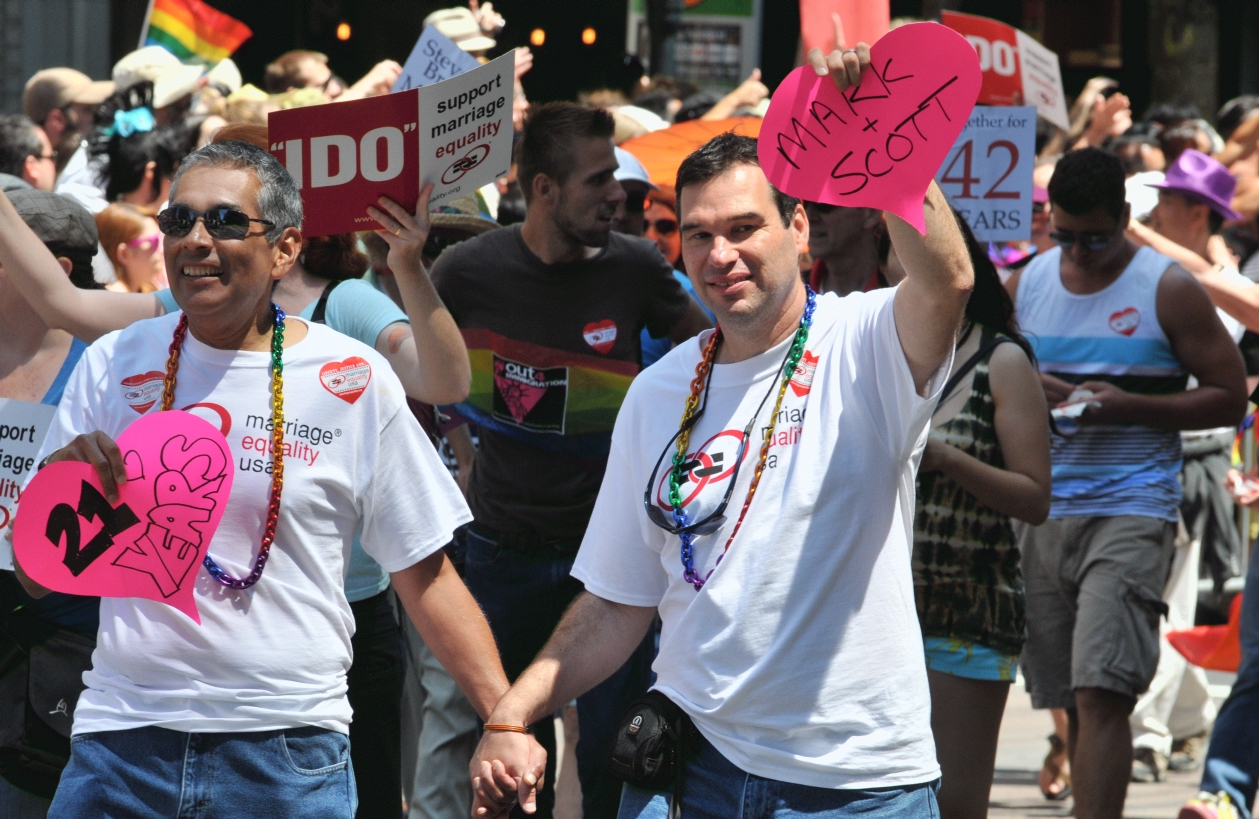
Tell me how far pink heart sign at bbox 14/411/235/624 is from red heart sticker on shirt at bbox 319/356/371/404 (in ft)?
0.86

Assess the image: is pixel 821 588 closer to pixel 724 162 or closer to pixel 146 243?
pixel 724 162

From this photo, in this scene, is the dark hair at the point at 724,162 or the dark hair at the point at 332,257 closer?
the dark hair at the point at 724,162

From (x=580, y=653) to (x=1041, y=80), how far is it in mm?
6441

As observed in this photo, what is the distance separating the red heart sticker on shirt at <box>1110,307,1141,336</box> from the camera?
232 inches

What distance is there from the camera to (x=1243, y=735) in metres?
5.32

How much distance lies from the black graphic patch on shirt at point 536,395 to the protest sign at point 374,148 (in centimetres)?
145

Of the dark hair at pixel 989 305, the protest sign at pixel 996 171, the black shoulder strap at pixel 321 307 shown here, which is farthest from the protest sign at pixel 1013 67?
the black shoulder strap at pixel 321 307

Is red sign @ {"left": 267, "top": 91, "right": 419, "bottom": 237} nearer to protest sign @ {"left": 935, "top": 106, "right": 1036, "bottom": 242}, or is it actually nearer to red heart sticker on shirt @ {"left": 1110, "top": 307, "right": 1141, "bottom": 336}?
red heart sticker on shirt @ {"left": 1110, "top": 307, "right": 1141, "bottom": 336}

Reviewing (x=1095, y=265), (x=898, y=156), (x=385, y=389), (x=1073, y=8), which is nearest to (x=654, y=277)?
(x=1095, y=265)

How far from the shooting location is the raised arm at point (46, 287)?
4.01 meters

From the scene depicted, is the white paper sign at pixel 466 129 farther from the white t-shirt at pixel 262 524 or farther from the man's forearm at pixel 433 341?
the white t-shirt at pixel 262 524

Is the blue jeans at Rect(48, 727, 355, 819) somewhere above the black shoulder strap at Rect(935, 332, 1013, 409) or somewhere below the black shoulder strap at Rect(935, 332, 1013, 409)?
below

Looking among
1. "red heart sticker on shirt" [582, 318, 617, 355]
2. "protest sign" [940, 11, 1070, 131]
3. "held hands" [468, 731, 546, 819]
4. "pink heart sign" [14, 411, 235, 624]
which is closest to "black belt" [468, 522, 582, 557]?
"red heart sticker on shirt" [582, 318, 617, 355]

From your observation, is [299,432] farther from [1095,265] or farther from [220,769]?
[1095,265]
